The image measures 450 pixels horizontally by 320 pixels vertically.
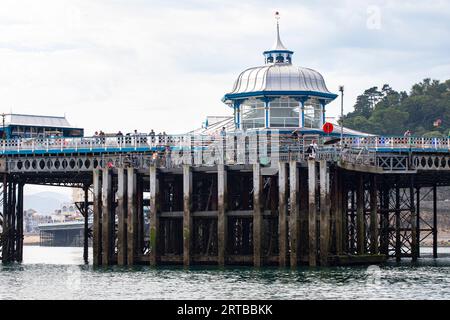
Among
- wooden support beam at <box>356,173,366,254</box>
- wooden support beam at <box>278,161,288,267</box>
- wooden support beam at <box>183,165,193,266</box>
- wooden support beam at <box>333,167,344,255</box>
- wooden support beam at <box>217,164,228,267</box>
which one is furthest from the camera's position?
wooden support beam at <box>356,173,366,254</box>

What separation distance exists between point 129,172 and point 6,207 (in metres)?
18.2

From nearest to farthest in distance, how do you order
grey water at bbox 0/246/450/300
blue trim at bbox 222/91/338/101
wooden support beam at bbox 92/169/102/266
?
grey water at bbox 0/246/450/300 → wooden support beam at bbox 92/169/102/266 → blue trim at bbox 222/91/338/101

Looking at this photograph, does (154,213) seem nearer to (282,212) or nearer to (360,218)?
(282,212)

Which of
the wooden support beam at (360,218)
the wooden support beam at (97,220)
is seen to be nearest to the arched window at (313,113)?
the wooden support beam at (360,218)

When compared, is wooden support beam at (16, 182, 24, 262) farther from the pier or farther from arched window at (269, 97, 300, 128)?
arched window at (269, 97, 300, 128)

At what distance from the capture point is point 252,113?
349 ft

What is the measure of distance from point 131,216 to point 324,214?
1379cm

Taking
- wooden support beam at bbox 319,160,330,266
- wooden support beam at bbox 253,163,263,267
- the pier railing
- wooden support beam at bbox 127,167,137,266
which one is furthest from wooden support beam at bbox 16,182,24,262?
wooden support beam at bbox 319,160,330,266

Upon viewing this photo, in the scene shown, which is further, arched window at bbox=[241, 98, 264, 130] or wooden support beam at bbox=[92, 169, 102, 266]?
arched window at bbox=[241, 98, 264, 130]

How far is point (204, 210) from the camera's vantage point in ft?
328

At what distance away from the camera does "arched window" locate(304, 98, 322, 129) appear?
106 meters

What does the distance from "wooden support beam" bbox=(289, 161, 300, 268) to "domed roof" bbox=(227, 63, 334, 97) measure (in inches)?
733

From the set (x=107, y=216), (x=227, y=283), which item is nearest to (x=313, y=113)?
(x=107, y=216)
